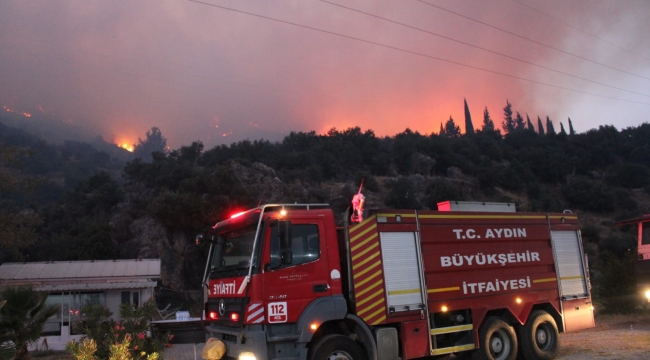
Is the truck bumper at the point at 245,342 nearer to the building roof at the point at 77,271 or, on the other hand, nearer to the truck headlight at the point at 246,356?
the truck headlight at the point at 246,356

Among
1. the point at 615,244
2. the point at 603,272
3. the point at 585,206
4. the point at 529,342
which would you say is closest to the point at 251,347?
the point at 529,342

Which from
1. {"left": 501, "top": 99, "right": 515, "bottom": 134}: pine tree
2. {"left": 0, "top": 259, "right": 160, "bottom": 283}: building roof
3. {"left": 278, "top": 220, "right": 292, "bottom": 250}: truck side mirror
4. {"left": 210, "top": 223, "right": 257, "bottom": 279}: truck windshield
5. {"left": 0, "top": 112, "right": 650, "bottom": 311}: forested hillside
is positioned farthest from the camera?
{"left": 501, "top": 99, "right": 515, "bottom": 134}: pine tree

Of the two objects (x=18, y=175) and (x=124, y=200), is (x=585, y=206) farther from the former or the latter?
(x=18, y=175)

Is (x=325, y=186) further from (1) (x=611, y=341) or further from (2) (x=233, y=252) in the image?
(2) (x=233, y=252)

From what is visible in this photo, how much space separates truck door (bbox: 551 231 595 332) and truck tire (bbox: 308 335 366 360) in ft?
17.2

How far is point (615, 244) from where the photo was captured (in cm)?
3884

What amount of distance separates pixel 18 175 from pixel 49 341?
646 centimetres

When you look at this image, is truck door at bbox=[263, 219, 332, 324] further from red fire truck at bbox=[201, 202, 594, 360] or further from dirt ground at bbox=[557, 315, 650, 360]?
dirt ground at bbox=[557, 315, 650, 360]

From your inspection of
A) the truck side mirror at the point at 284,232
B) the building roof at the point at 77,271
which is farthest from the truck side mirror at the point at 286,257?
the building roof at the point at 77,271

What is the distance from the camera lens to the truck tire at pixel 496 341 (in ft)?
30.1

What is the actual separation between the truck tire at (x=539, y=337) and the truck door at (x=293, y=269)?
4622 mm

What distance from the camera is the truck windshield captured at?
766 centimetres

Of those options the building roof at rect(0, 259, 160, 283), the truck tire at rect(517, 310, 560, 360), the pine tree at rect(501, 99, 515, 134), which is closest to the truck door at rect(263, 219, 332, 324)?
the truck tire at rect(517, 310, 560, 360)

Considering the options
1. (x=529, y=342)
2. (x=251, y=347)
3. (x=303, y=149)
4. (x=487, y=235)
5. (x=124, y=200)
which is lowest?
(x=529, y=342)
